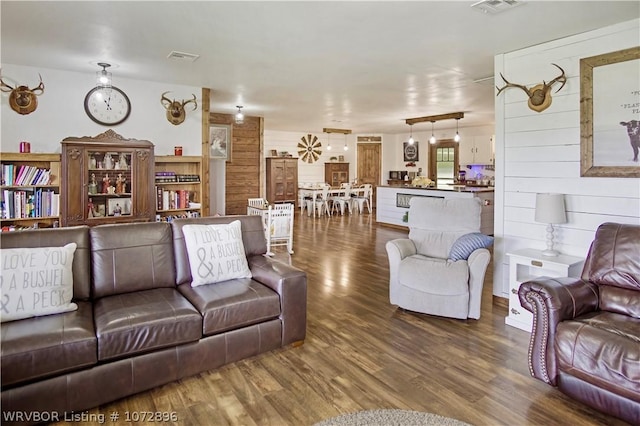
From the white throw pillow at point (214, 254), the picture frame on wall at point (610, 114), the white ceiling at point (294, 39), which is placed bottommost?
the white throw pillow at point (214, 254)

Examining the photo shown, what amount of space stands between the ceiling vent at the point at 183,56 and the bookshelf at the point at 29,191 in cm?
180

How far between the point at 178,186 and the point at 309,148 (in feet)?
24.3

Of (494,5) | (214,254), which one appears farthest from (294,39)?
(214,254)

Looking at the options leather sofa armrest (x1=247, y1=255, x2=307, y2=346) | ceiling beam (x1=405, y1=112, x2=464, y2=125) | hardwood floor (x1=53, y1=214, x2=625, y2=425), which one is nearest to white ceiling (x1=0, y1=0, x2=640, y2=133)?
leather sofa armrest (x1=247, y1=255, x2=307, y2=346)

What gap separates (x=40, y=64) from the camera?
455 cm

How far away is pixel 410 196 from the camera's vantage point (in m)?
8.61

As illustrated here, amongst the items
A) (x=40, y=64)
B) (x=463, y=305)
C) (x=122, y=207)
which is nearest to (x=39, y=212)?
(x=122, y=207)

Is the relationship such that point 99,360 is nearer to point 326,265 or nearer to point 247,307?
point 247,307

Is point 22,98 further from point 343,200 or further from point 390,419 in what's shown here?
point 343,200

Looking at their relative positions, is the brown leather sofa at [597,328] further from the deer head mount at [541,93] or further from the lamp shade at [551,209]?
the deer head mount at [541,93]

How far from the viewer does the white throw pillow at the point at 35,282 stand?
7.32 feet

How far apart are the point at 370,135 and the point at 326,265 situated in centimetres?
824

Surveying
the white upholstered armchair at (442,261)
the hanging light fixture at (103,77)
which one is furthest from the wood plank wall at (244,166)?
the white upholstered armchair at (442,261)

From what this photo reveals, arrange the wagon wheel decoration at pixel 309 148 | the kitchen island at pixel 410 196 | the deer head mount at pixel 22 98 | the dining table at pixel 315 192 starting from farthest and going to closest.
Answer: the wagon wheel decoration at pixel 309 148 → the dining table at pixel 315 192 → the kitchen island at pixel 410 196 → the deer head mount at pixel 22 98
